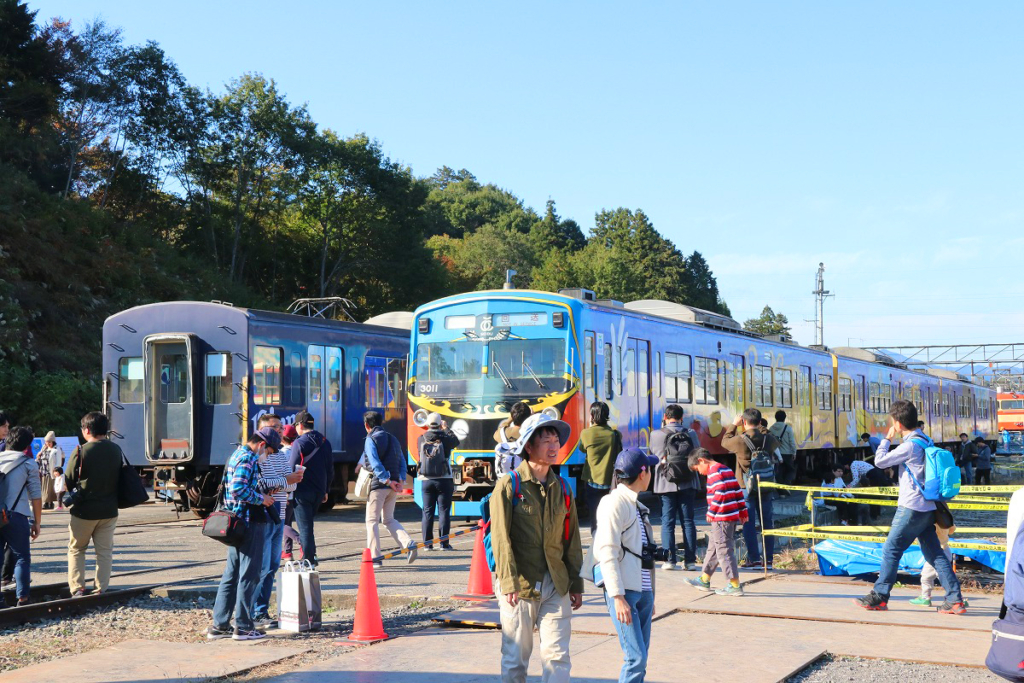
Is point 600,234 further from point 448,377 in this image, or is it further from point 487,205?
point 448,377

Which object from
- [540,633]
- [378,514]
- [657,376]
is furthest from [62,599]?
[657,376]

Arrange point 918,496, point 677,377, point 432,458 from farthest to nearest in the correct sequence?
point 677,377 → point 432,458 → point 918,496

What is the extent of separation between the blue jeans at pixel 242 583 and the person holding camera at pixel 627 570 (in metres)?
3.53

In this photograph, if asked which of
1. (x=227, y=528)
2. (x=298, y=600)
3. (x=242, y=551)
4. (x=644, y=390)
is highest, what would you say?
(x=644, y=390)

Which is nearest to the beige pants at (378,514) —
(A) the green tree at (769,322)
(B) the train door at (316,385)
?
(B) the train door at (316,385)

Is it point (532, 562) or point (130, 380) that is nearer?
point (532, 562)

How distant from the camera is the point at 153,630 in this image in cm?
909

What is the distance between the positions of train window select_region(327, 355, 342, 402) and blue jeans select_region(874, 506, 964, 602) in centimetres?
1194

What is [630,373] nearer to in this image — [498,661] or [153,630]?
[153,630]

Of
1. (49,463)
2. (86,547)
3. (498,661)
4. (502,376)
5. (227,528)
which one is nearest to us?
(498,661)

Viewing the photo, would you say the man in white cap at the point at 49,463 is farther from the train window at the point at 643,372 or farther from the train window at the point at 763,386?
the train window at the point at 763,386

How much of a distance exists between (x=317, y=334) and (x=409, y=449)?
3421 millimetres

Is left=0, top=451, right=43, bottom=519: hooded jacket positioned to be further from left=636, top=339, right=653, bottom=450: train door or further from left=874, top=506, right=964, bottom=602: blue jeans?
left=636, top=339, right=653, bottom=450: train door

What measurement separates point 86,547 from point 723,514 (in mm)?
5637
